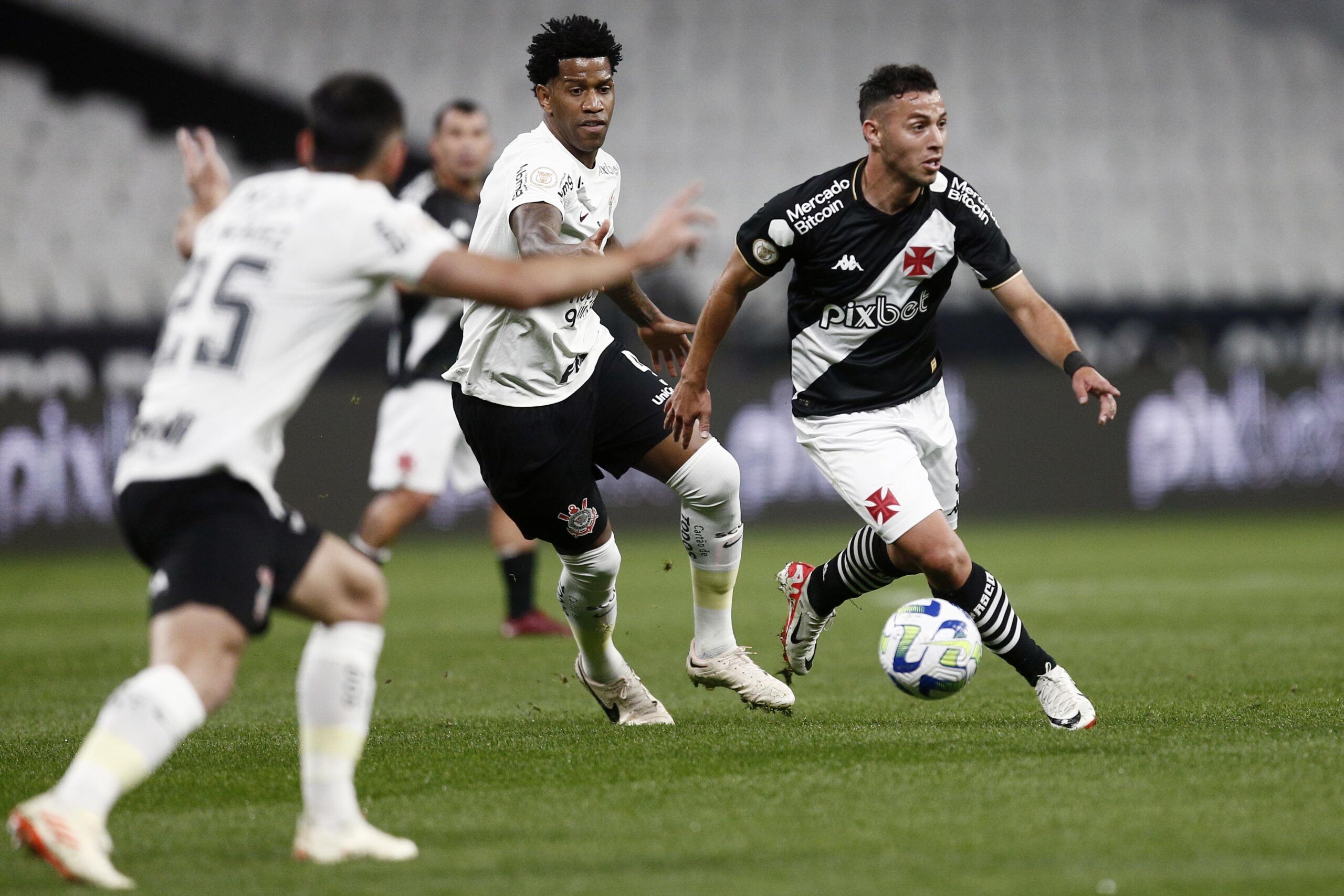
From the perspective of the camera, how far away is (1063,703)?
5.64 meters

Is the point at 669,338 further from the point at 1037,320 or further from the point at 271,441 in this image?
the point at 271,441

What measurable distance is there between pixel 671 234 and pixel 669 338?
2.05 metres

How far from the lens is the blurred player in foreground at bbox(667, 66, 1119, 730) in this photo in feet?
19.2

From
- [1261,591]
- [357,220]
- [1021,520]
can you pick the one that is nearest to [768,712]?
[357,220]

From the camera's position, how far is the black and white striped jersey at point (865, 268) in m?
6.08

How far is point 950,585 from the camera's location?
19.2ft

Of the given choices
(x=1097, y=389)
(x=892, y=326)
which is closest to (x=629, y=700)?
(x=892, y=326)

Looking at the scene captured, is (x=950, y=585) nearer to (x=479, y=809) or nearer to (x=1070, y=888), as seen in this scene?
(x=479, y=809)

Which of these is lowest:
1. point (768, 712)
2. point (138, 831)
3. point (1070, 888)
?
point (768, 712)

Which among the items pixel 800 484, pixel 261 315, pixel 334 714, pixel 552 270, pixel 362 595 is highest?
pixel 552 270

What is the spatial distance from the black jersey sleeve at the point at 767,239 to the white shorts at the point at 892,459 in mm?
652

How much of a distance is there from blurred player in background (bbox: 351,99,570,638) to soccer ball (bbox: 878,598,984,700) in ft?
11.0

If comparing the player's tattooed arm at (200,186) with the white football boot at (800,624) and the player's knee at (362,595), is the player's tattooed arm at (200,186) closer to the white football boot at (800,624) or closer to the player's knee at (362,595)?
the player's knee at (362,595)

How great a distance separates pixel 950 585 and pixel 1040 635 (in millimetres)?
3459
